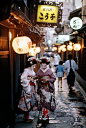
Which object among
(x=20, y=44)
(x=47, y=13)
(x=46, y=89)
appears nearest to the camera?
(x=20, y=44)

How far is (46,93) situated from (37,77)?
829mm

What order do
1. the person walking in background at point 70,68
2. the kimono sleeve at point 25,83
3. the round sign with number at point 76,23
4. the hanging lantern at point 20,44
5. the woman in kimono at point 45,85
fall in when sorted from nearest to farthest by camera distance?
the hanging lantern at point 20,44
the kimono sleeve at point 25,83
the woman in kimono at point 45,85
the person walking in background at point 70,68
the round sign with number at point 76,23

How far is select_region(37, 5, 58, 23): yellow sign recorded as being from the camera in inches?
548

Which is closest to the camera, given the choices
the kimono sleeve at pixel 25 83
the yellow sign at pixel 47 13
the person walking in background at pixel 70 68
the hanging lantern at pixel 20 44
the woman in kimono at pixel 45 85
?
the hanging lantern at pixel 20 44

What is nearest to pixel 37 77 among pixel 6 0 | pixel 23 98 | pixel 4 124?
pixel 23 98

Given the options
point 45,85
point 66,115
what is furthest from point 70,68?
point 45,85

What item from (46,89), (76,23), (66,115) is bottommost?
(66,115)

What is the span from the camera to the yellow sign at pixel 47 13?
13.9 metres

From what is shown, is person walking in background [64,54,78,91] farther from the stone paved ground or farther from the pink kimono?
the pink kimono

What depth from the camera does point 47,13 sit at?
45.9 feet

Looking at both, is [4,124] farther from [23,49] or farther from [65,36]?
[65,36]

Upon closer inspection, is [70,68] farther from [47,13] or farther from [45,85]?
[45,85]

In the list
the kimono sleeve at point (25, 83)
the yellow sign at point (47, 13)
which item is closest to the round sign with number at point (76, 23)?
the yellow sign at point (47, 13)

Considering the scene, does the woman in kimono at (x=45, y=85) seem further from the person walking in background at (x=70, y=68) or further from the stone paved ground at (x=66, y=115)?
the person walking in background at (x=70, y=68)
